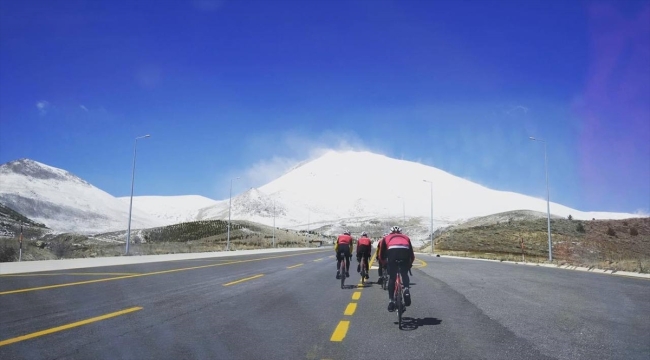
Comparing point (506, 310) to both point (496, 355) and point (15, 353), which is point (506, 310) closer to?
point (496, 355)

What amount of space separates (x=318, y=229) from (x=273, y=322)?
178991mm

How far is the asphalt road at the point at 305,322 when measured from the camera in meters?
6.33

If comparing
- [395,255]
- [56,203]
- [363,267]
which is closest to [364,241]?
[363,267]

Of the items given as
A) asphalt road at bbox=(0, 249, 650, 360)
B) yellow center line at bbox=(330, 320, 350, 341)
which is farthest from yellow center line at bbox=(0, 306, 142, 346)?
yellow center line at bbox=(330, 320, 350, 341)

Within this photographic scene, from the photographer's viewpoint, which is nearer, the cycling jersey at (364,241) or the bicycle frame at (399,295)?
the bicycle frame at (399,295)

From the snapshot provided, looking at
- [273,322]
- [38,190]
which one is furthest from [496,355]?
[38,190]

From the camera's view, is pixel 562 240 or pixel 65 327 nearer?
pixel 65 327

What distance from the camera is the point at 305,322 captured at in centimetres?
846

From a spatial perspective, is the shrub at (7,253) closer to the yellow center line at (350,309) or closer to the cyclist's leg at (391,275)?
the yellow center line at (350,309)

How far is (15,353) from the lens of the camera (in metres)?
5.88

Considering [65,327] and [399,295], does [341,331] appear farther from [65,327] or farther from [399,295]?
[65,327]

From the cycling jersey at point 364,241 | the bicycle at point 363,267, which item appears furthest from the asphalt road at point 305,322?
the cycling jersey at point 364,241

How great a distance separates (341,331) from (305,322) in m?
1.01

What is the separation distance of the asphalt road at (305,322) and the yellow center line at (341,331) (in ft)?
0.10
